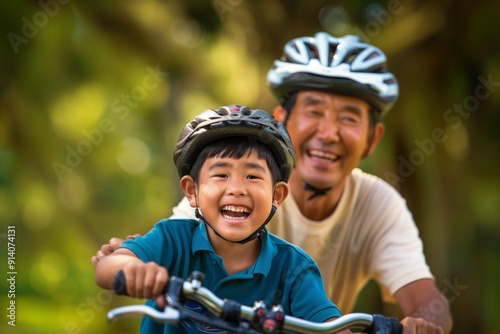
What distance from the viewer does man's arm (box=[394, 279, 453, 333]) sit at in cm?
486

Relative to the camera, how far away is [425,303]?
4.93 meters

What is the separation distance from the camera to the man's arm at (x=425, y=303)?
16.0 ft

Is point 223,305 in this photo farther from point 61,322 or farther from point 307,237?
point 61,322

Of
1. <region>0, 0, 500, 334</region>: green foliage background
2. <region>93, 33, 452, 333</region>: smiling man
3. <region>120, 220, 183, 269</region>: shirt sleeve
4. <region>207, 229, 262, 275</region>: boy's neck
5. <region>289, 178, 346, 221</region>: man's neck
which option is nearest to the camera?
<region>120, 220, 183, 269</region>: shirt sleeve

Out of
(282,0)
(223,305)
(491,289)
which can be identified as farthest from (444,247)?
(223,305)

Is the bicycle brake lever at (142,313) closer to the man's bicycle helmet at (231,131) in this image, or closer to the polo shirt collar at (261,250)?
the polo shirt collar at (261,250)

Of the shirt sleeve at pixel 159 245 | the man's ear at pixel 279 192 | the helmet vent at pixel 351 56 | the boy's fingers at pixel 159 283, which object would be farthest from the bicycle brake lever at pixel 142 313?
the helmet vent at pixel 351 56

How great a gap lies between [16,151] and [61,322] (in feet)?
10.8

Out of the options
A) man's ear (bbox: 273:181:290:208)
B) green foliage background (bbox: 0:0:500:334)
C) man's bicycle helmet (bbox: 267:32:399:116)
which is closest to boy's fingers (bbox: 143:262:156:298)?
man's ear (bbox: 273:181:290:208)

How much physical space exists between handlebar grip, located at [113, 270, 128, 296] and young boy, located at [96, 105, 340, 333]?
0.34m

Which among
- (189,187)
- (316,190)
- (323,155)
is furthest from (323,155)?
(189,187)

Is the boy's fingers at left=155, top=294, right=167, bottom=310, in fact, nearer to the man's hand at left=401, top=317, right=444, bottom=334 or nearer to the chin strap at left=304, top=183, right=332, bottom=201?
the man's hand at left=401, top=317, right=444, bottom=334

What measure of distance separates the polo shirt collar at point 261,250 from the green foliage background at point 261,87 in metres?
5.30

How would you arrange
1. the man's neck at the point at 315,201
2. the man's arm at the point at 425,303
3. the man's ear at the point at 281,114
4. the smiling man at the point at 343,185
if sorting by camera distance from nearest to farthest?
the man's arm at the point at 425,303 → the smiling man at the point at 343,185 → the man's neck at the point at 315,201 → the man's ear at the point at 281,114
